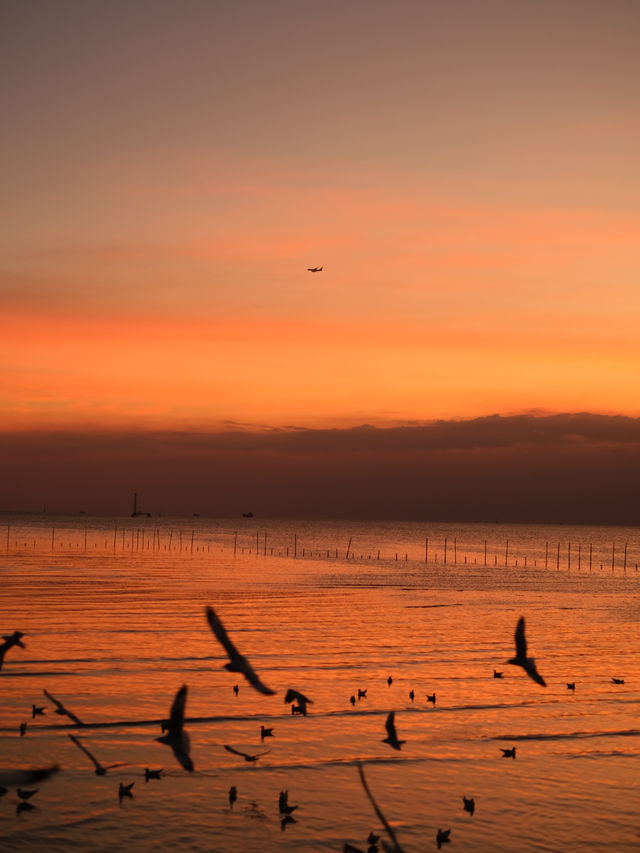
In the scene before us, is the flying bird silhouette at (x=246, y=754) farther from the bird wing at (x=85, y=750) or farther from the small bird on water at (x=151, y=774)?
the bird wing at (x=85, y=750)

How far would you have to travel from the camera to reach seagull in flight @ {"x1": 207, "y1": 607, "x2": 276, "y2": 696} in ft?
66.2

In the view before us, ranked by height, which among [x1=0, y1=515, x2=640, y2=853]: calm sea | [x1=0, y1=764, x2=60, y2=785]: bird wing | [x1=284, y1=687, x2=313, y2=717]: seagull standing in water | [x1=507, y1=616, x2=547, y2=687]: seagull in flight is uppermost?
[x1=507, y1=616, x2=547, y2=687]: seagull in flight

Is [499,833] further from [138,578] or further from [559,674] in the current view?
[138,578]

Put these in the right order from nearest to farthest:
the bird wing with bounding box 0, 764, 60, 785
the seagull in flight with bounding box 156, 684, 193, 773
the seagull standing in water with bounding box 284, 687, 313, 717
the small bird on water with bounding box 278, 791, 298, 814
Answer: the small bird on water with bounding box 278, 791, 298, 814 < the bird wing with bounding box 0, 764, 60, 785 < the seagull in flight with bounding box 156, 684, 193, 773 < the seagull standing in water with bounding box 284, 687, 313, 717

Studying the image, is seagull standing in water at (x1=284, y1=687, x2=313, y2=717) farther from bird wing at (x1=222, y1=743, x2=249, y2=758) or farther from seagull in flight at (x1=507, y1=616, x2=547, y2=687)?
seagull in flight at (x1=507, y1=616, x2=547, y2=687)

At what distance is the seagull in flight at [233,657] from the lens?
2019cm

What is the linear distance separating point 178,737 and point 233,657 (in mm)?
2868

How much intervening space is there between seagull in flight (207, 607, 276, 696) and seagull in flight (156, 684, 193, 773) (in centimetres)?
148

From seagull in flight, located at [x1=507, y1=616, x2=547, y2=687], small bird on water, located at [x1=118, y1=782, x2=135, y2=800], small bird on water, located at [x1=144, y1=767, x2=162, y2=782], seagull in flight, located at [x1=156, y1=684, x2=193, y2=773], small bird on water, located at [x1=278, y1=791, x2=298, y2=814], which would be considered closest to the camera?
small bird on water, located at [x1=278, y1=791, x2=298, y2=814]

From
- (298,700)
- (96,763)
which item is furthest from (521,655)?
(96,763)

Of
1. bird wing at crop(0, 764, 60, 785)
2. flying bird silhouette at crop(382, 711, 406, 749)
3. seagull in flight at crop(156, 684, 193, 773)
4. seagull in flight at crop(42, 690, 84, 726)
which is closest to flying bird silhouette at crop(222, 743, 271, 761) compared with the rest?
seagull in flight at crop(156, 684, 193, 773)

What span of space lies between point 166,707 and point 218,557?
103 meters

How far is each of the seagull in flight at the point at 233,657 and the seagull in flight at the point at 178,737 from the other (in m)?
Answer: 1.48

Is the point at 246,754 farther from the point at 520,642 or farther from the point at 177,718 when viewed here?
the point at 520,642
